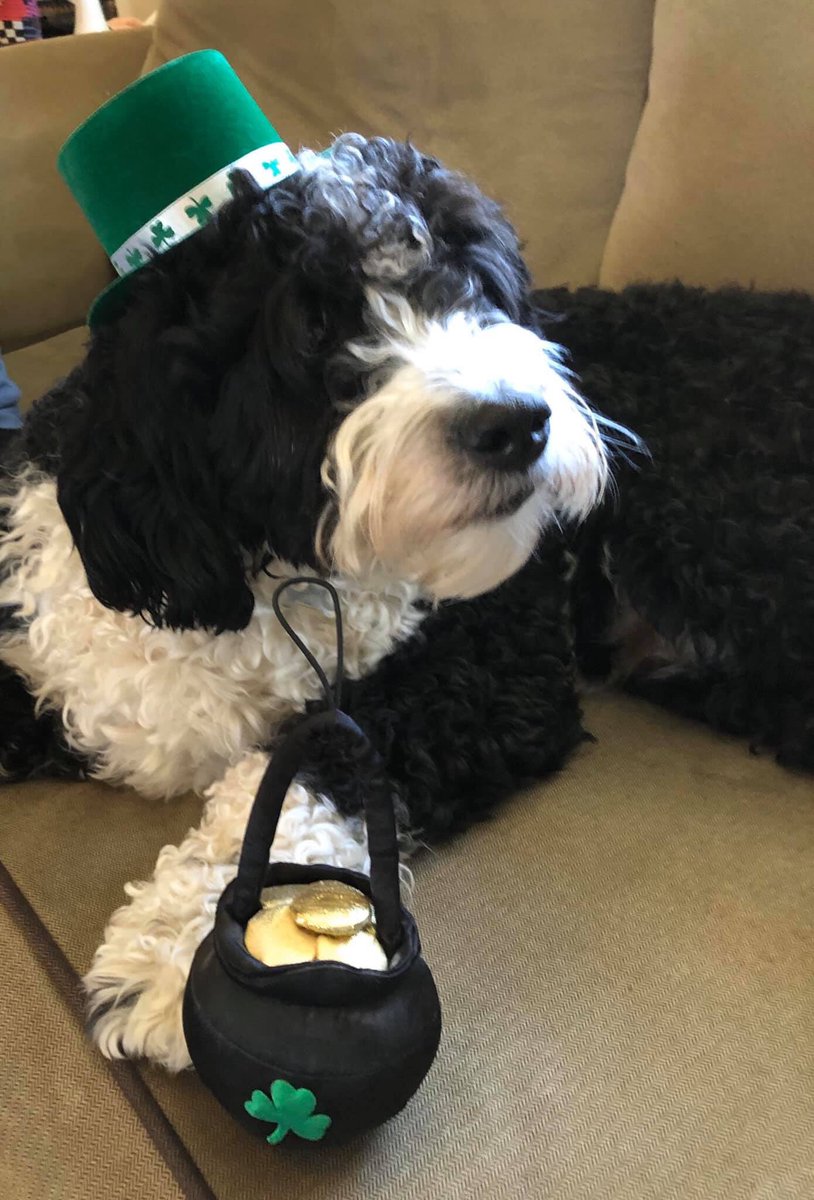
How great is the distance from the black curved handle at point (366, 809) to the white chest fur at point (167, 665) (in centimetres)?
40

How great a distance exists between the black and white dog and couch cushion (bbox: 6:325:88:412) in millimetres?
715

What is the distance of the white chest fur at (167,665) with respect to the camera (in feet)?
3.89

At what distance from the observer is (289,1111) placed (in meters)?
0.78

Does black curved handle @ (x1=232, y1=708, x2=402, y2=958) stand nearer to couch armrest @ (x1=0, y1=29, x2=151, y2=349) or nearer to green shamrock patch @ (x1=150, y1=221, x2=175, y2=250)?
green shamrock patch @ (x1=150, y1=221, x2=175, y2=250)

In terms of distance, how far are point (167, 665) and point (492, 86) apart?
1.20m

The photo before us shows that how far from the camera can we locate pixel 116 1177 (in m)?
0.85

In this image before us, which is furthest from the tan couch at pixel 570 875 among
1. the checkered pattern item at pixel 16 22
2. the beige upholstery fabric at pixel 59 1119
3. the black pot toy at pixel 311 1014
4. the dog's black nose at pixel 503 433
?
the checkered pattern item at pixel 16 22

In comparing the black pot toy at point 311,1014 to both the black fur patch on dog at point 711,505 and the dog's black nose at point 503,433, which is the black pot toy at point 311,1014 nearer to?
the dog's black nose at point 503,433

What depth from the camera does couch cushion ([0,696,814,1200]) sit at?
86cm

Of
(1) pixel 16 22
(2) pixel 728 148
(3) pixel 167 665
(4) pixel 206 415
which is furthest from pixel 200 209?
(1) pixel 16 22

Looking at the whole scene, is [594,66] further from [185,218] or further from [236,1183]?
[236,1183]

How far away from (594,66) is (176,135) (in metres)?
1.00

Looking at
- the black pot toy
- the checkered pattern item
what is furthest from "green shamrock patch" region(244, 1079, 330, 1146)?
the checkered pattern item

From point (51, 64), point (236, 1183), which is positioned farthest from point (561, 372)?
point (51, 64)
